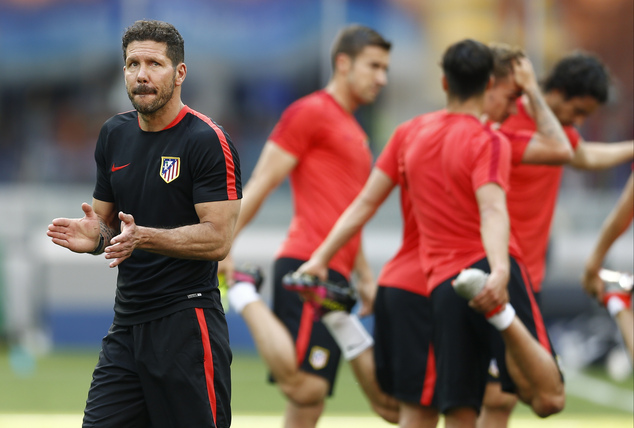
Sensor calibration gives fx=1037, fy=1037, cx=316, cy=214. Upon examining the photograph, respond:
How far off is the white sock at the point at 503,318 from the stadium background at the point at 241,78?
891cm

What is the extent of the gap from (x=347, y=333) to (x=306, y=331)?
328 millimetres

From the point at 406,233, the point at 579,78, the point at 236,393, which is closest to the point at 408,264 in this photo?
the point at 406,233

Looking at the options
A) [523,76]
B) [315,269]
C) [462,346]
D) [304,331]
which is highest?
[523,76]

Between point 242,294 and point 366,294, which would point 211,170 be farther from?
point 366,294

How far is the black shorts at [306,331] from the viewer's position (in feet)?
21.2

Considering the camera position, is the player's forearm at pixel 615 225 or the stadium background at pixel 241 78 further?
the stadium background at pixel 241 78

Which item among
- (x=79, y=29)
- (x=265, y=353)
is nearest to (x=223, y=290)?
(x=265, y=353)

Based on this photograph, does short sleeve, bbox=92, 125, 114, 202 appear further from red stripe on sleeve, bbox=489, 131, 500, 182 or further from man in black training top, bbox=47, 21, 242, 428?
red stripe on sleeve, bbox=489, 131, 500, 182

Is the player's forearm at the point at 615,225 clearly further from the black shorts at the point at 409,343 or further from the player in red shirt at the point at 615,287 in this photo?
the black shorts at the point at 409,343

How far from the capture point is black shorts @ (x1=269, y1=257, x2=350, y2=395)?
6457 mm

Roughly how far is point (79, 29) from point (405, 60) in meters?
5.53

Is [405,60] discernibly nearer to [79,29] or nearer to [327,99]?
[79,29]

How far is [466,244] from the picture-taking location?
210 inches

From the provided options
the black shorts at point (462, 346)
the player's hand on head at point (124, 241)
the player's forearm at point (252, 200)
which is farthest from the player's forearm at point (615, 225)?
the player's hand on head at point (124, 241)
